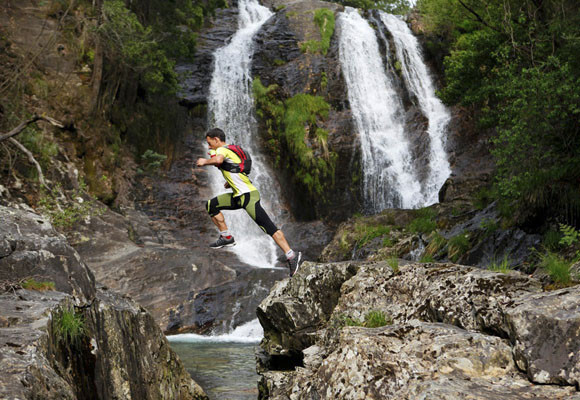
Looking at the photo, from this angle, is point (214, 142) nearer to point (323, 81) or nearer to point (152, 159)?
point (152, 159)

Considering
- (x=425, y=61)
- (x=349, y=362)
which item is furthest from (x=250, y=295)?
(x=425, y=61)

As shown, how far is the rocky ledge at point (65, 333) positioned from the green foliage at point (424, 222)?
815cm

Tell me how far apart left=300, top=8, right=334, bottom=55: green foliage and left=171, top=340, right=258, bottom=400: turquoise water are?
18652mm

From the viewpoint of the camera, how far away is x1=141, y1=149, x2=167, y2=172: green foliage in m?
22.3

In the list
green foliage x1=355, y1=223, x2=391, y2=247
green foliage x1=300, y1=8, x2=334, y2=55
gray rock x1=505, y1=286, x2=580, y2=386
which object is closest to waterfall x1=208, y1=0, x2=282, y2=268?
green foliage x1=300, y1=8, x2=334, y2=55

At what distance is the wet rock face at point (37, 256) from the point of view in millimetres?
5113

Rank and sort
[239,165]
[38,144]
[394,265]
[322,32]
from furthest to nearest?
1. [322,32]
2. [38,144]
3. [394,265]
4. [239,165]

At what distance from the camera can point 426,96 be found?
83.8ft

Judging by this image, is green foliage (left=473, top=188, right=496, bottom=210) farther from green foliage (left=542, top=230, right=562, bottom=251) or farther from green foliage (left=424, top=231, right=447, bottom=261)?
green foliage (left=542, top=230, right=562, bottom=251)

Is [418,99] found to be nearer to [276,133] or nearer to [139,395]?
[276,133]

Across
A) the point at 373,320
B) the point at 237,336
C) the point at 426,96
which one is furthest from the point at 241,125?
the point at 373,320

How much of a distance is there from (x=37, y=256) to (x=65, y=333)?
4.42ft

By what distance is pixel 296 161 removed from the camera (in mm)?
23844

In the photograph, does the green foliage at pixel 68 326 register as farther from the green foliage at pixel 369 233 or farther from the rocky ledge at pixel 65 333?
the green foliage at pixel 369 233
